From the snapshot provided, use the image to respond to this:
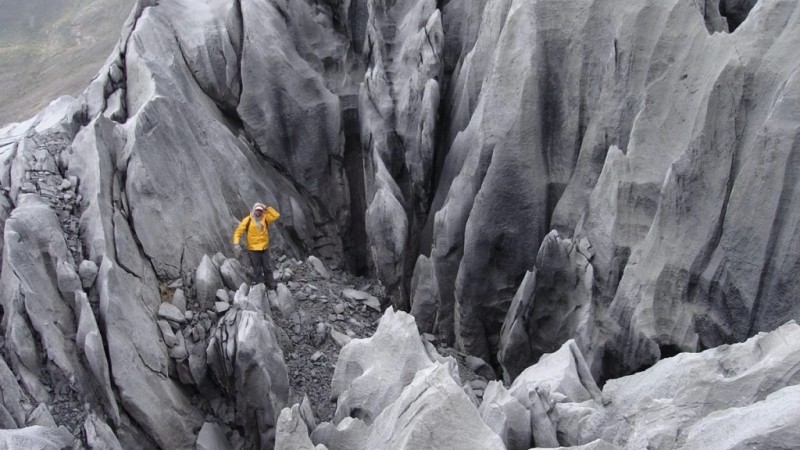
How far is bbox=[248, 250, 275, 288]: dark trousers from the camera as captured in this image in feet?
65.9

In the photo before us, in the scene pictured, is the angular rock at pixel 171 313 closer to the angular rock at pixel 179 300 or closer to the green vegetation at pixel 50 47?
the angular rock at pixel 179 300

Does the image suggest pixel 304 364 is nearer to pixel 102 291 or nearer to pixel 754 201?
pixel 102 291

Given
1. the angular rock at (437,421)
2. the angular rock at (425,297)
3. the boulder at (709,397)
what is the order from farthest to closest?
the angular rock at (425,297) < the angular rock at (437,421) < the boulder at (709,397)

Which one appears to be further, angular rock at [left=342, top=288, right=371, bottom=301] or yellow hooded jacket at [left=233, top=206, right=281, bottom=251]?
angular rock at [left=342, top=288, right=371, bottom=301]

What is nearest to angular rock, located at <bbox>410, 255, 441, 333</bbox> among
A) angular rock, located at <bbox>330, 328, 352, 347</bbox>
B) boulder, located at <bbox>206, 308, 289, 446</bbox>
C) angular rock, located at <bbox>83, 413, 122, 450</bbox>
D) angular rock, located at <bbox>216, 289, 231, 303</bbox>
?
angular rock, located at <bbox>330, 328, 352, 347</bbox>

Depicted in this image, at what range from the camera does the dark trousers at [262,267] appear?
65.9 ft

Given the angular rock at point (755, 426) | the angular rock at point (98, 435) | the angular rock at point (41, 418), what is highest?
the angular rock at point (755, 426)

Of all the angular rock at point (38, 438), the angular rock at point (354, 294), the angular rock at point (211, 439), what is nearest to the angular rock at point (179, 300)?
the angular rock at point (211, 439)

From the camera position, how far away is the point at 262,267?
20438mm

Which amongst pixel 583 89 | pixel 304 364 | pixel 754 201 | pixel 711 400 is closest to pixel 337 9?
pixel 583 89

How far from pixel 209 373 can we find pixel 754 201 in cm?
1420

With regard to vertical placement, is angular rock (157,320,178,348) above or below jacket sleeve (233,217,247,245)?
below

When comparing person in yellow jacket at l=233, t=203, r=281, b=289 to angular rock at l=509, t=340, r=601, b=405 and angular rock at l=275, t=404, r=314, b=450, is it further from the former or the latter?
angular rock at l=509, t=340, r=601, b=405

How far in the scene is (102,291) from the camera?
1672cm
